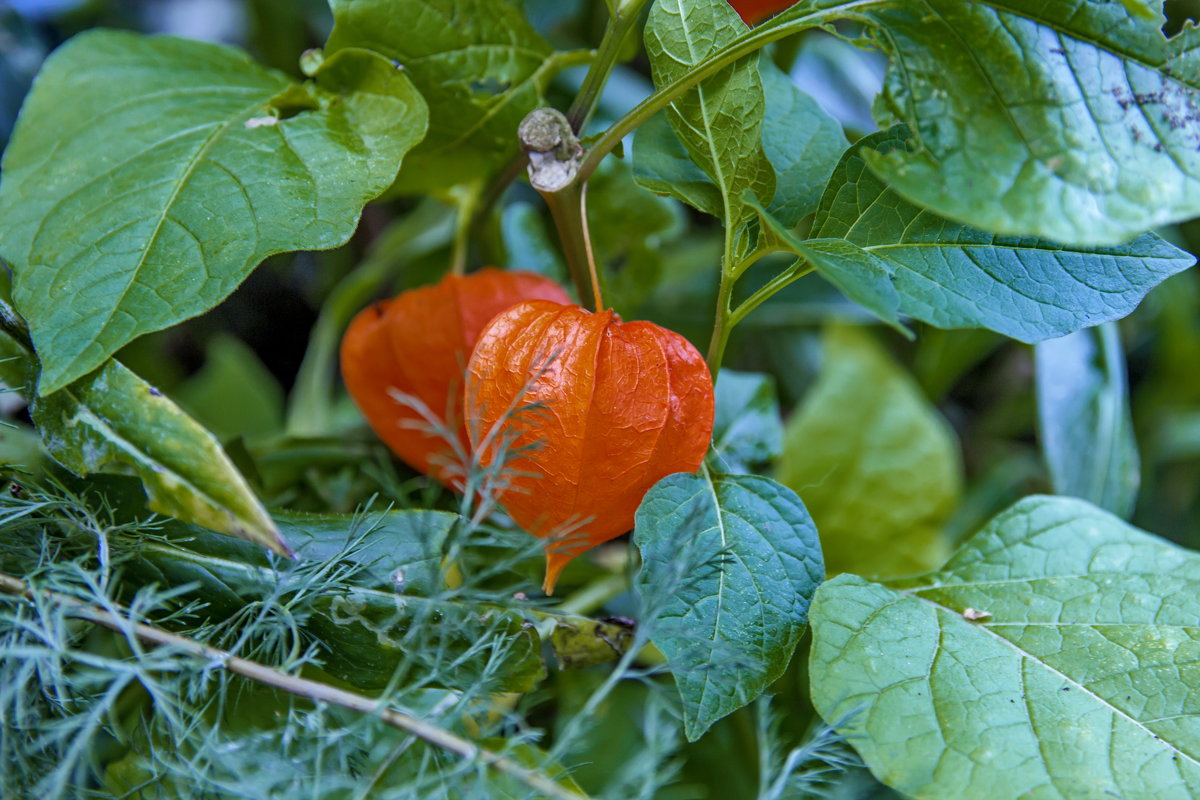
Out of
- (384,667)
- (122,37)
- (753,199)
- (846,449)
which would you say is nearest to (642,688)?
(846,449)

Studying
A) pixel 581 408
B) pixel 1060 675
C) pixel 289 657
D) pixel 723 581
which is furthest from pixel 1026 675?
pixel 289 657

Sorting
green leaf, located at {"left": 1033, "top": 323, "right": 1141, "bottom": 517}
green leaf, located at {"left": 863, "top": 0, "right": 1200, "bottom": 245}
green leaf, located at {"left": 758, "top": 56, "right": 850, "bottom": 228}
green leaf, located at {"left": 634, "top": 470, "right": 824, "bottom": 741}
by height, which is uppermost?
green leaf, located at {"left": 863, "top": 0, "right": 1200, "bottom": 245}

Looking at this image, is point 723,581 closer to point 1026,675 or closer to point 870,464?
point 1026,675

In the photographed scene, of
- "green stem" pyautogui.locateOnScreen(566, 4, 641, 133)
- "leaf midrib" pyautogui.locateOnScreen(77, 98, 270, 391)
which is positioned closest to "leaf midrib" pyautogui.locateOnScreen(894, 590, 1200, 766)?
"green stem" pyautogui.locateOnScreen(566, 4, 641, 133)

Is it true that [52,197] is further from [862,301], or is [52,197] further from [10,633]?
[862,301]

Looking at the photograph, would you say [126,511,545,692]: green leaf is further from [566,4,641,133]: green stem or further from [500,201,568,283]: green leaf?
[500,201,568,283]: green leaf

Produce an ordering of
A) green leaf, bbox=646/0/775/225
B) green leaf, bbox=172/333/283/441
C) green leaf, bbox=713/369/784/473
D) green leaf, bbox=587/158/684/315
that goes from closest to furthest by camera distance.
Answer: green leaf, bbox=646/0/775/225 < green leaf, bbox=713/369/784/473 < green leaf, bbox=587/158/684/315 < green leaf, bbox=172/333/283/441
